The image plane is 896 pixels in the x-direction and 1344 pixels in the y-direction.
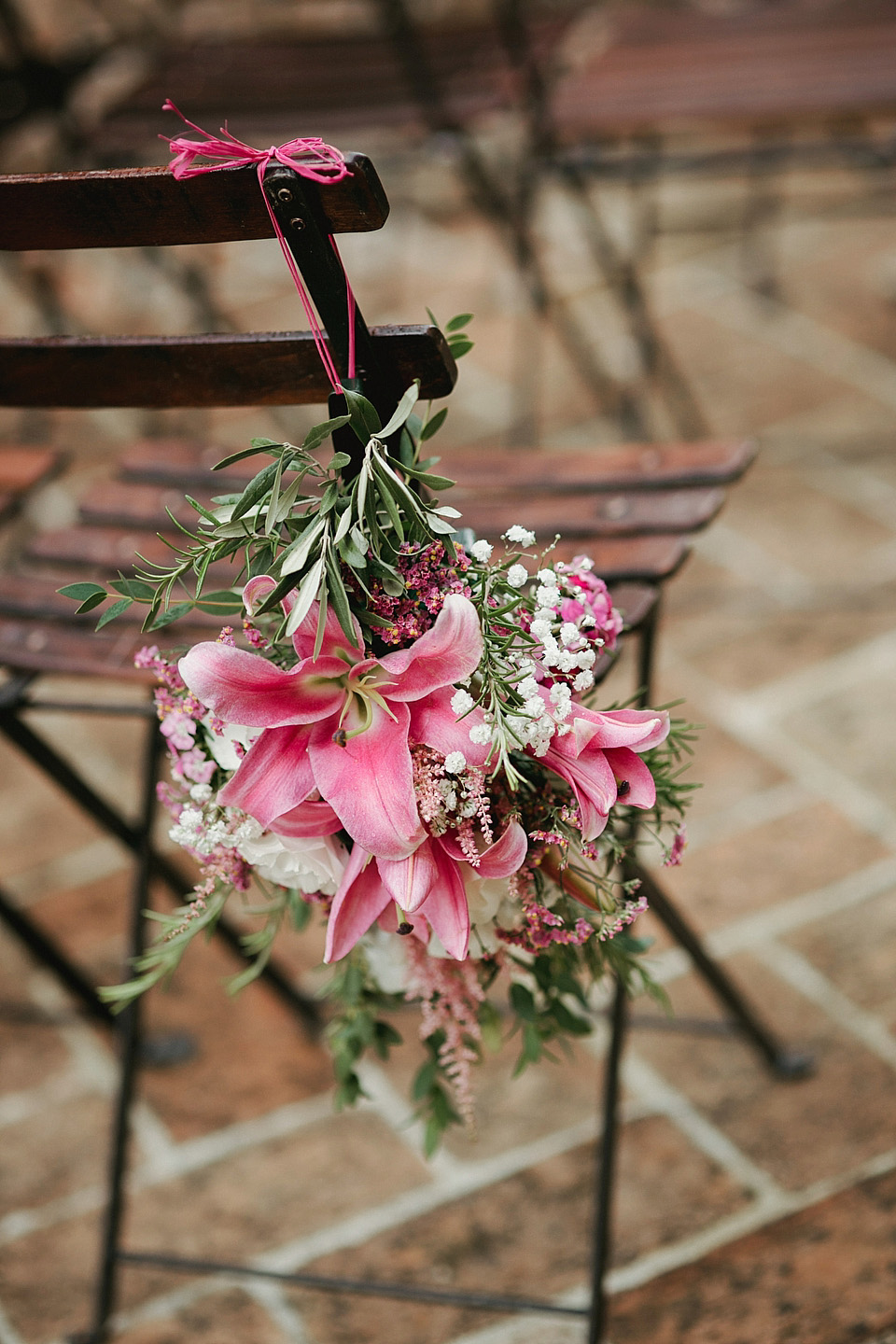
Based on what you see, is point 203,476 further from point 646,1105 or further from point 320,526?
point 646,1105

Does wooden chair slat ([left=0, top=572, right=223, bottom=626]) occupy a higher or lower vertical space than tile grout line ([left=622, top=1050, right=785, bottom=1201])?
higher

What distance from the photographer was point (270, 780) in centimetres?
102

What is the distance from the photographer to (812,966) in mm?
1889

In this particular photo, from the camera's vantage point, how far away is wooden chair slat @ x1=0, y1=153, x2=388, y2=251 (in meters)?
1.00

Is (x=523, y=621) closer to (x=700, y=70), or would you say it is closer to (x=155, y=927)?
(x=155, y=927)

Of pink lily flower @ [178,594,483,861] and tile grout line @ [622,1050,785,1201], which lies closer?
pink lily flower @ [178,594,483,861]

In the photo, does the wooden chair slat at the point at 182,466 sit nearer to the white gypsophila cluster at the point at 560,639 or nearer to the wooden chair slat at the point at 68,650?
the wooden chair slat at the point at 68,650

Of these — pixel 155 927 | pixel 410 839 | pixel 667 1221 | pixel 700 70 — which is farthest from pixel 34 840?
pixel 700 70

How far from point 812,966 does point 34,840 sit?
1.30m

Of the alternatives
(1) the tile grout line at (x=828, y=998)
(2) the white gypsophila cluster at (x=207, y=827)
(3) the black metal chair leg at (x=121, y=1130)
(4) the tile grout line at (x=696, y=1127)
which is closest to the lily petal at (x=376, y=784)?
(2) the white gypsophila cluster at (x=207, y=827)

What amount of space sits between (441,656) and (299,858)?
217mm

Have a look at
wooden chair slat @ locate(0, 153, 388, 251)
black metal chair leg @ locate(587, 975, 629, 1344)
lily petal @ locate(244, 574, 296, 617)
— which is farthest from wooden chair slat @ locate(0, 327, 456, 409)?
black metal chair leg @ locate(587, 975, 629, 1344)

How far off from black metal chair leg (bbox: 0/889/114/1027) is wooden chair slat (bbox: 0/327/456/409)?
76 cm

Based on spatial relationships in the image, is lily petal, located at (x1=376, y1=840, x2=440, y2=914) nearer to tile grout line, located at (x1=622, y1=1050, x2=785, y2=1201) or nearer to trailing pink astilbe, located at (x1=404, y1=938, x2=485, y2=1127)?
trailing pink astilbe, located at (x1=404, y1=938, x2=485, y2=1127)
